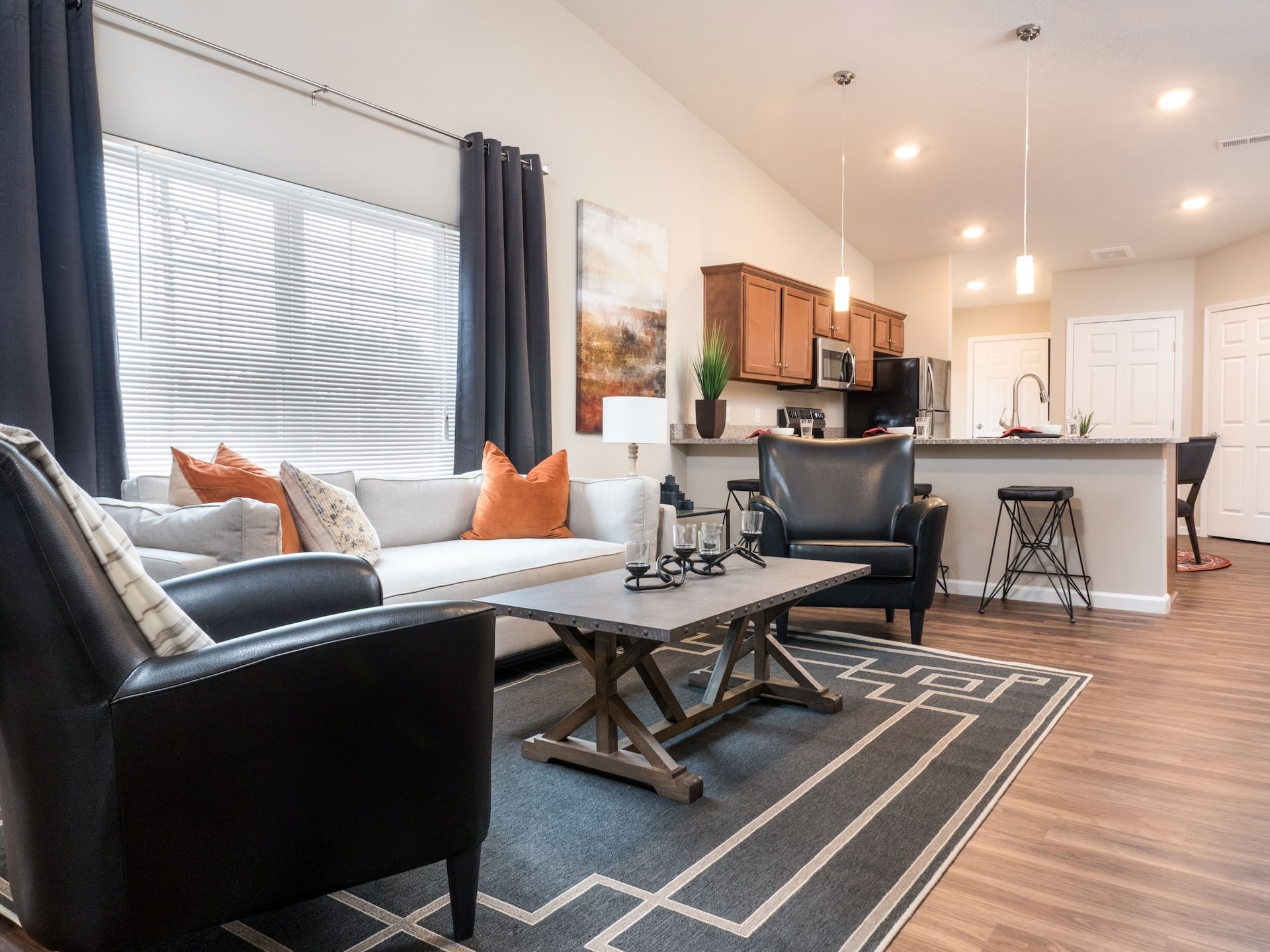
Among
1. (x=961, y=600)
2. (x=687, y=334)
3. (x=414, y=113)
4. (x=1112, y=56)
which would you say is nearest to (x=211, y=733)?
(x=414, y=113)

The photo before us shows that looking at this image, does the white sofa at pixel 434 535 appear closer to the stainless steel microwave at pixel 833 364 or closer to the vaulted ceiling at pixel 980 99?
the vaulted ceiling at pixel 980 99

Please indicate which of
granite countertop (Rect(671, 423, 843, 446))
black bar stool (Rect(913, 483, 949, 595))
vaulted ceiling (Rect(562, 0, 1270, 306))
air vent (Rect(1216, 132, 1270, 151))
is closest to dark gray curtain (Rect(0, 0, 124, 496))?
vaulted ceiling (Rect(562, 0, 1270, 306))

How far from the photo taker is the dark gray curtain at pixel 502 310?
3875mm

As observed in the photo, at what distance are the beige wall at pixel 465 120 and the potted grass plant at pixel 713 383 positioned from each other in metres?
0.14

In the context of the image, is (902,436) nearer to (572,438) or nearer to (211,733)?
(572,438)

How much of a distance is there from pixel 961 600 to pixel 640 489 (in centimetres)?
219

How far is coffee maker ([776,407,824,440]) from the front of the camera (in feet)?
22.0

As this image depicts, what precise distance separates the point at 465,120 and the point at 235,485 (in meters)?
2.20

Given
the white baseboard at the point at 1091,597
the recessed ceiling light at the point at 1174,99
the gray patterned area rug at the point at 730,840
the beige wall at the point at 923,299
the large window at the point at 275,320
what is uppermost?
the recessed ceiling light at the point at 1174,99

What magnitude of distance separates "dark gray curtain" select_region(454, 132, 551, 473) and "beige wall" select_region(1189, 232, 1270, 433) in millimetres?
6958

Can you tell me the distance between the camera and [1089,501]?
454 cm

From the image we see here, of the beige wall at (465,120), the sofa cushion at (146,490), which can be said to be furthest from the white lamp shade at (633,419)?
the sofa cushion at (146,490)

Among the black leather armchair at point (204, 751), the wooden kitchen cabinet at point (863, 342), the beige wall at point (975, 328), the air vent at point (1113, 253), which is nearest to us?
the black leather armchair at point (204, 751)

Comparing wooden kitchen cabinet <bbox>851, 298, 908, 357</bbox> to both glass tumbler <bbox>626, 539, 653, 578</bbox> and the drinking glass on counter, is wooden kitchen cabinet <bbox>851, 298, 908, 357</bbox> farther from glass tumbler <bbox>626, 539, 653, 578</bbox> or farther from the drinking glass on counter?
glass tumbler <bbox>626, 539, 653, 578</bbox>
